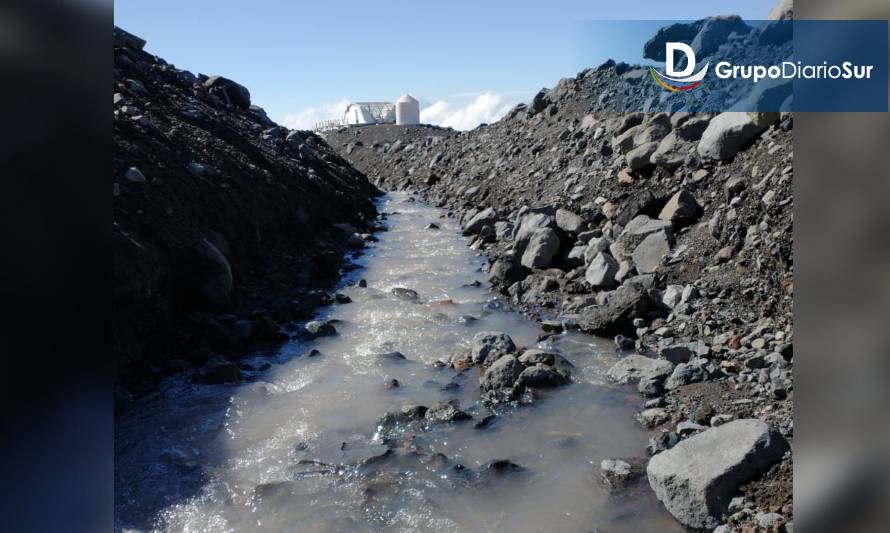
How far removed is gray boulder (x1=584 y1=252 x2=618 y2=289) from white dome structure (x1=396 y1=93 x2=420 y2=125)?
41839 millimetres

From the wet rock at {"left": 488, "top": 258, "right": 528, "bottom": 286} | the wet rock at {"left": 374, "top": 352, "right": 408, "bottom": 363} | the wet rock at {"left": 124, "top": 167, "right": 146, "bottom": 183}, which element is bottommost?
the wet rock at {"left": 374, "top": 352, "right": 408, "bottom": 363}

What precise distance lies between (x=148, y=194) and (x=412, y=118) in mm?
42263

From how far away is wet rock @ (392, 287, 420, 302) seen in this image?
988 centimetres

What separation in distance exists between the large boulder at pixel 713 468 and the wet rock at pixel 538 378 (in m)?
2.05

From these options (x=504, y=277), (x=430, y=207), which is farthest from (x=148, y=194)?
(x=430, y=207)

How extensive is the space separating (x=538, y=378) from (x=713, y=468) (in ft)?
8.15

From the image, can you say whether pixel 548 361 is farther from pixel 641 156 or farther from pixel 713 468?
pixel 641 156

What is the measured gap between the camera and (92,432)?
79 centimetres

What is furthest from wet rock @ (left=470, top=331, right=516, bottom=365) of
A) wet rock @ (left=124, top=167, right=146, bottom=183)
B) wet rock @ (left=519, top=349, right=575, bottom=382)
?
wet rock @ (left=124, top=167, right=146, bottom=183)

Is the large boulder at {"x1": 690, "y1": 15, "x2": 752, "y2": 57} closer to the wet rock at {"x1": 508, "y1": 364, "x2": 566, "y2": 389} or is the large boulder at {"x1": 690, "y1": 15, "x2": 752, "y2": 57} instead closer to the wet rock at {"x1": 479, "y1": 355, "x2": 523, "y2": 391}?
the wet rock at {"x1": 508, "y1": 364, "x2": 566, "y2": 389}

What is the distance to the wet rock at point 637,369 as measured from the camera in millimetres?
5988

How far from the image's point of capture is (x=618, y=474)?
→ 4531 millimetres

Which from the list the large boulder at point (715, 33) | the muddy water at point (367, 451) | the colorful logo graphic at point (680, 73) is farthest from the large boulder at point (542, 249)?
the large boulder at point (715, 33)

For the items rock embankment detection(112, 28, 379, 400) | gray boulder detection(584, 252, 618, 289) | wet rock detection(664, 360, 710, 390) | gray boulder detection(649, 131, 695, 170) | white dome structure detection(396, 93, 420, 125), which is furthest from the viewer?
white dome structure detection(396, 93, 420, 125)
